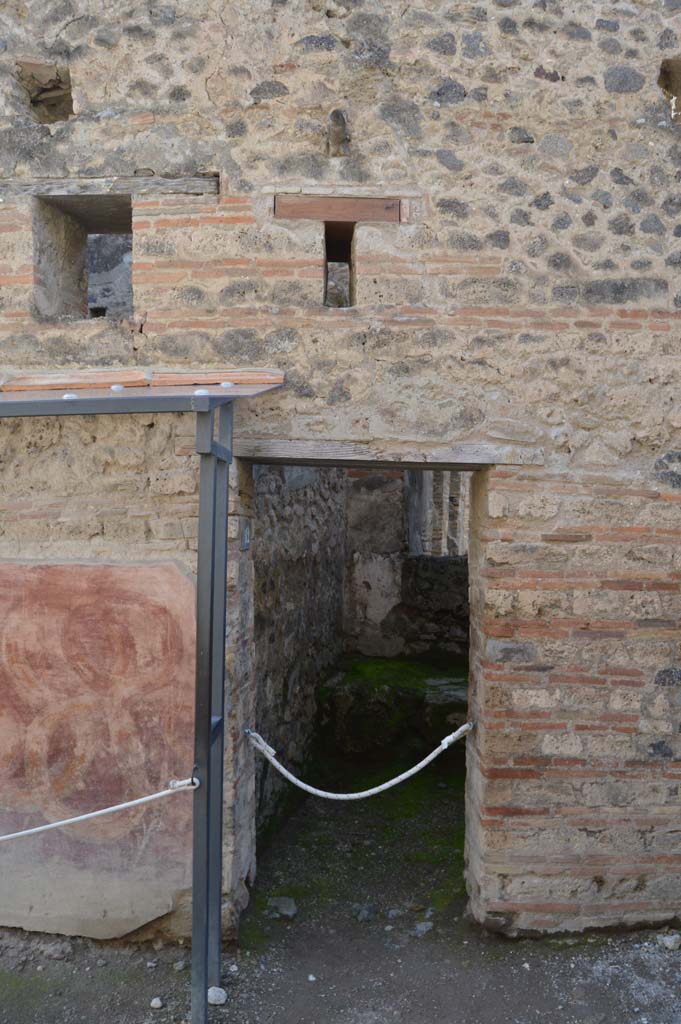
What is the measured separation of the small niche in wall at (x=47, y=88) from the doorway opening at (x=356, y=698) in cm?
231

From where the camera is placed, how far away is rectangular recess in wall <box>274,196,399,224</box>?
4.08m

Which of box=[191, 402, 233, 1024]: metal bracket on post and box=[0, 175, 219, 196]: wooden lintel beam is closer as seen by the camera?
box=[191, 402, 233, 1024]: metal bracket on post

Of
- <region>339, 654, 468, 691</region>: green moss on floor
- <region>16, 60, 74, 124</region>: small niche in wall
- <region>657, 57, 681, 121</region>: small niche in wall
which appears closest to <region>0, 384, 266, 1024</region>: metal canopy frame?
<region>16, 60, 74, 124</region>: small niche in wall

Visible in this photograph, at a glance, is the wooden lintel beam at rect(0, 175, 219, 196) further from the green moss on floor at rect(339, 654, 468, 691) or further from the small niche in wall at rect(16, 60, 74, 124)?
the green moss on floor at rect(339, 654, 468, 691)

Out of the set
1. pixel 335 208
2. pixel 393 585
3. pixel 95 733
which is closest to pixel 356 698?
pixel 393 585

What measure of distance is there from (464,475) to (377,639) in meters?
5.67

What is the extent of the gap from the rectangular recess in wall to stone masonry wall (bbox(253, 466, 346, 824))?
1536mm

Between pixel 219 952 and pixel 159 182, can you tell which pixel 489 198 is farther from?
pixel 219 952

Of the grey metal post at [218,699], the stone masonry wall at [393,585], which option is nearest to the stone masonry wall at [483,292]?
the grey metal post at [218,699]

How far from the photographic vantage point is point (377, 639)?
27.8 ft

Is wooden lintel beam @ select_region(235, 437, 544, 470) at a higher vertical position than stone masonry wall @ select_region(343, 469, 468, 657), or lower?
higher

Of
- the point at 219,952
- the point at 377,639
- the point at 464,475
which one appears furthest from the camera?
the point at 464,475

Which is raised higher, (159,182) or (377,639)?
(159,182)

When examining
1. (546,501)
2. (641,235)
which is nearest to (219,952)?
(546,501)
